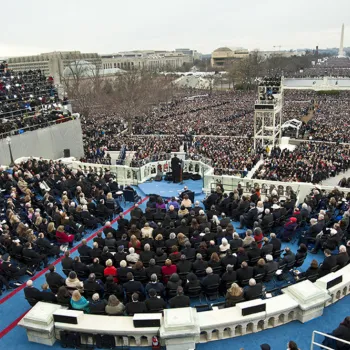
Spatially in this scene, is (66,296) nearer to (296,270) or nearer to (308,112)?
(296,270)

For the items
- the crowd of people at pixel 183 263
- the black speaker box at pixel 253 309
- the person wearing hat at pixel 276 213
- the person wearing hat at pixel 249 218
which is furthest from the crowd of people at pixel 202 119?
the black speaker box at pixel 253 309

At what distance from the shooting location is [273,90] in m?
37.4

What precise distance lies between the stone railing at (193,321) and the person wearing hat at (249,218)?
4.68 metres

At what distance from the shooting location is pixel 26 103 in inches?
1230

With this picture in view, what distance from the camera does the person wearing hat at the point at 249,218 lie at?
12.3 metres

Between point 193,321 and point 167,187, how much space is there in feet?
37.3

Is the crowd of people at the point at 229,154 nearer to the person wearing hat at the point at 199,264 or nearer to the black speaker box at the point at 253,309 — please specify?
the person wearing hat at the point at 199,264

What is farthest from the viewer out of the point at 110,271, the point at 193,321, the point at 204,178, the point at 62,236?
the point at 204,178

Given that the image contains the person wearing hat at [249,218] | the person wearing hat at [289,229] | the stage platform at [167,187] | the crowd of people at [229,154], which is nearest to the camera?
the person wearing hat at [289,229]

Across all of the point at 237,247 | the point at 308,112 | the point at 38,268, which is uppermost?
the point at 237,247

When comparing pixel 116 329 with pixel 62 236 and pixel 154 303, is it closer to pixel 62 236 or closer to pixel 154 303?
pixel 154 303

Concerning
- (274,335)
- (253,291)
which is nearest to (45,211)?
(253,291)

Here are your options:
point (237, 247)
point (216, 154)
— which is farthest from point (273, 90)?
point (237, 247)

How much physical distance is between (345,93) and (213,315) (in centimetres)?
8184
